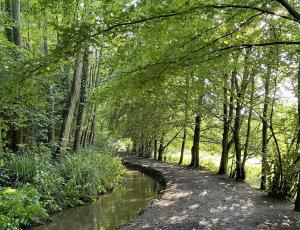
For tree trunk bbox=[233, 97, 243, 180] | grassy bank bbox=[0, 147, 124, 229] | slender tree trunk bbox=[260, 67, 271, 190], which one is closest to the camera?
grassy bank bbox=[0, 147, 124, 229]

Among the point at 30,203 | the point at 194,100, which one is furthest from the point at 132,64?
the point at 194,100

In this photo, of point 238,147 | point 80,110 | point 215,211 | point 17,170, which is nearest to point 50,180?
point 17,170

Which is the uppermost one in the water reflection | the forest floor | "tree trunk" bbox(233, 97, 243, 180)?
"tree trunk" bbox(233, 97, 243, 180)

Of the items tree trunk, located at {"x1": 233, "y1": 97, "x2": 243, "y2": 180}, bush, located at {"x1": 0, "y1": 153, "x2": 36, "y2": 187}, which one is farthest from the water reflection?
tree trunk, located at {"x1": 233, "y1": 97, "x2": 243, "y2": 180}

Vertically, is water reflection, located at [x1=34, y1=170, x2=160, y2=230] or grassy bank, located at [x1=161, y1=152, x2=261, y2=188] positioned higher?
grassy bank, located at [x1=161, y1=152, x2=261, y2=188]

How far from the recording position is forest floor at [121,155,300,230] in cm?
733

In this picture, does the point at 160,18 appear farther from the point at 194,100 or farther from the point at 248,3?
the point at 194,100

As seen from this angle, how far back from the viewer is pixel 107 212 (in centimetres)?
1062

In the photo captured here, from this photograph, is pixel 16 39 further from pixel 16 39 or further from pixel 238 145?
pixel 238 145

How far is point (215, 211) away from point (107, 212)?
3.74 metres

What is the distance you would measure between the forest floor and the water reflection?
113 centimetres

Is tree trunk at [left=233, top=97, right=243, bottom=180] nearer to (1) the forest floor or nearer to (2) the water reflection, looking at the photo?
(1) the forest floor

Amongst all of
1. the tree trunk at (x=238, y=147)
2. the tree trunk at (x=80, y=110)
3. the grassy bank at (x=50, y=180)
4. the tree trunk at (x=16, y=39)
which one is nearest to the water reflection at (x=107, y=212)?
the grassy bank at (x=50, y=180)

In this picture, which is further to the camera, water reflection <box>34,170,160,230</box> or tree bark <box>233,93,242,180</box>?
tree bark <box>233,93,242,180</box>
